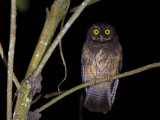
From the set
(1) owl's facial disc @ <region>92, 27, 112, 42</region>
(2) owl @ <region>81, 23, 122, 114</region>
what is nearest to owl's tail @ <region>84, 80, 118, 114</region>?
(2) owl @ <region>81, 23, 122, 114</region>

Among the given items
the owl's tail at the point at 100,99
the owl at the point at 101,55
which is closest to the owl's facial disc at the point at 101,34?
the owl at the point at 101,55

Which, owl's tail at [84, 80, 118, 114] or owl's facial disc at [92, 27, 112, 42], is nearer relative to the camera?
owl's facial disc at [92, 27, 112, 42]

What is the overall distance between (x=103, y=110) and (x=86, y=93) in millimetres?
315

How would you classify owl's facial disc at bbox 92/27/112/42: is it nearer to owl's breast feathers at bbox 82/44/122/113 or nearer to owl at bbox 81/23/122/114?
owl at bbox 81/23/122/114

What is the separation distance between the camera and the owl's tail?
217 cm

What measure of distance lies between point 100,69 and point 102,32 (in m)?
0.36

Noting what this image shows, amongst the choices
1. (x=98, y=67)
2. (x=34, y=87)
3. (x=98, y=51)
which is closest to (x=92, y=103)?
(x=98, y=67)

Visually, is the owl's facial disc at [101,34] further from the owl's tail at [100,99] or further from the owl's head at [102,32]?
the owl's tail at [100,99]

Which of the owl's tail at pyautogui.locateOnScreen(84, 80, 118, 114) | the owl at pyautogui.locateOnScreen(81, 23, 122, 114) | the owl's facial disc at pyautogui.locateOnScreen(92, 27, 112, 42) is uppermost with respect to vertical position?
the owl's facial disc at pyautogui.locateOnScreen(92, 27, 112, 42)

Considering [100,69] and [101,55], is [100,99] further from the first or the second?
[101,55]

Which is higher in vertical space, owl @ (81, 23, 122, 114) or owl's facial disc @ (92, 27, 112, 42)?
owl's facial disc @ (92, 27, 112, 42)

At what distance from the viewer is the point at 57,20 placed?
922 millimetres

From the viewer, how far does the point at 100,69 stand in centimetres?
210

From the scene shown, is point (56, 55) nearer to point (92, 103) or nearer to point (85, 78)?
point (85, 78)
